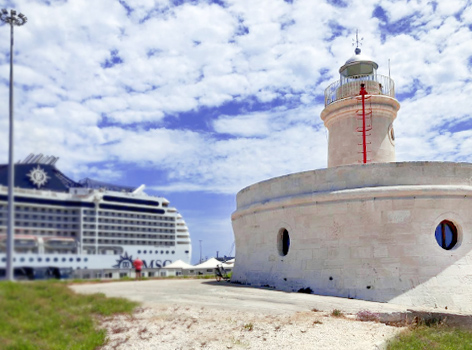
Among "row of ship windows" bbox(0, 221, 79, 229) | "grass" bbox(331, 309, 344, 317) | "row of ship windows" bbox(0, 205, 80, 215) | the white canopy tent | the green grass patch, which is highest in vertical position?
"row of ship windows" bbox(0, 205, 80, 215)

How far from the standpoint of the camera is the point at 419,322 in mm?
10109

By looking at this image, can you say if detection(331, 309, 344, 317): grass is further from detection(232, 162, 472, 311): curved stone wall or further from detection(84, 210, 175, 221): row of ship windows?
detection(84, 210, 175, 221): row of ship windows

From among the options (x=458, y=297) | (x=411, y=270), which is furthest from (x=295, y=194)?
(x=458, y=297)

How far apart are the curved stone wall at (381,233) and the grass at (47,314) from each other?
7.69 metres

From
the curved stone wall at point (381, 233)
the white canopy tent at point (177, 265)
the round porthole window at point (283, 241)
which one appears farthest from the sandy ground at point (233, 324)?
the round porthole window at point (283, 241)

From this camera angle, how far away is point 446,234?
12.6m

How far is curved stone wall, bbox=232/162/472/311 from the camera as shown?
11977mm

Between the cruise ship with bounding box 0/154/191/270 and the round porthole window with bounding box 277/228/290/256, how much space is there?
841cm

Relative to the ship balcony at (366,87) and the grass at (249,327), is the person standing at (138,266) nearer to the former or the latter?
the grass at (249,327)

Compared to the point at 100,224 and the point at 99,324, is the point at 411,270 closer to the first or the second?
Answer: the point at 99,324

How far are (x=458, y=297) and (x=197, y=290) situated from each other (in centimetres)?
699

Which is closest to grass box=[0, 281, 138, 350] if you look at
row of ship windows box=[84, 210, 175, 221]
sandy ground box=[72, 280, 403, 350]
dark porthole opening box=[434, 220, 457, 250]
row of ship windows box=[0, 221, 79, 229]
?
sandy ground box=[72, 280, 403, 350]

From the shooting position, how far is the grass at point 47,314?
15.6 feet

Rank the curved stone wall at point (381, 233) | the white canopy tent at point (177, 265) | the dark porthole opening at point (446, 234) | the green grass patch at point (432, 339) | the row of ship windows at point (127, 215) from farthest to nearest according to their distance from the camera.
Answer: the dark porthole opening at point (446, 234) < the curved stone wall at point (381, 233) < the white canopy tent at point (177, 265) < the green grass patch at point (432, 339) < the row of ship windows at point (127, 215)
